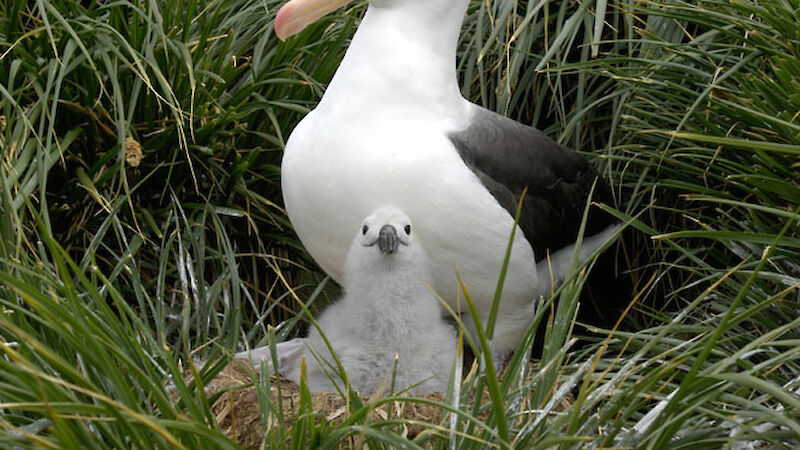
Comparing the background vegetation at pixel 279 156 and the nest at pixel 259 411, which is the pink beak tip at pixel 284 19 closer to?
the background vegetation at pixel 279 156

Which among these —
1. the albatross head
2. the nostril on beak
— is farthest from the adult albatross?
the nostril on beak

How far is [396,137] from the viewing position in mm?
3051

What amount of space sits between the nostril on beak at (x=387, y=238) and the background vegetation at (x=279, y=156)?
0.30 metres

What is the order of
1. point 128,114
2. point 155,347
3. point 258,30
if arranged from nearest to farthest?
point 155,347 → point 128,114 → point 258,30

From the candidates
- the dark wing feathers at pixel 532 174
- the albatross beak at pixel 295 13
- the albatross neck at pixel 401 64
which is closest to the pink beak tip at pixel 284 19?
the albatross beak at pixel 295 13

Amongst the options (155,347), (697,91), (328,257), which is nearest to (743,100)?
(697,91)

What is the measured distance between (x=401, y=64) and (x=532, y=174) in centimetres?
51

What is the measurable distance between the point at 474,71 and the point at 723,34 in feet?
2.96

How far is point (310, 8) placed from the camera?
10.8 feet

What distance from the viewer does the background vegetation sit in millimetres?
2775

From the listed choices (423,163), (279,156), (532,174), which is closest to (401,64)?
(423,163)

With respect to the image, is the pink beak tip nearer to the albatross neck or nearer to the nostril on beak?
the albatross neck

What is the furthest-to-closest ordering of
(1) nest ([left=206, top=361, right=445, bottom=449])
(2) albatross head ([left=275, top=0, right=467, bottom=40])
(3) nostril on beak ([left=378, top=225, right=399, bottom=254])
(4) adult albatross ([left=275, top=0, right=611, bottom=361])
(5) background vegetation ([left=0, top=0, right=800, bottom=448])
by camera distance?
(2) albatross head ([left=275, top=0, right=467, bottom=40]), (4) adult albatross ([left=275, top=0, right=611, bottom=361]), (3) nostril on beak ([left=378, top=225, right=399, bottom=254]), (5) background vegetation ([left=0, top=0, right=800, bottom=448]), (1) nest ([left=206, top=361, right=445, bottom=449])

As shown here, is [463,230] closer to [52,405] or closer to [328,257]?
[328,257]
